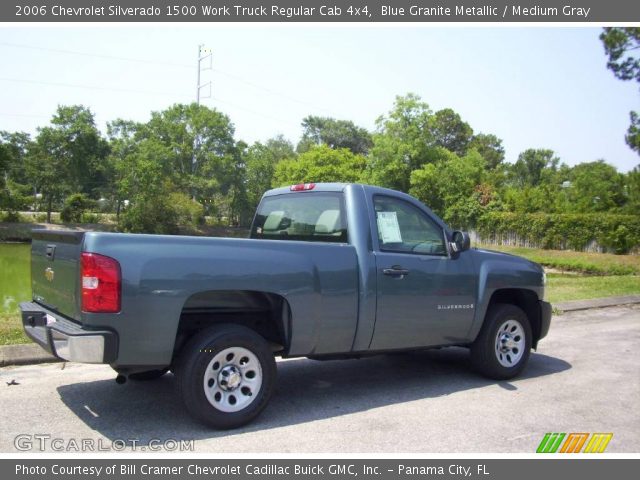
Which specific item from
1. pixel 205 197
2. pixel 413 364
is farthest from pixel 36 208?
pixel 413 364

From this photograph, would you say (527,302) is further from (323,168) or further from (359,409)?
(323,168)

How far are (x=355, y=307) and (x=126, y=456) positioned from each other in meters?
2.22

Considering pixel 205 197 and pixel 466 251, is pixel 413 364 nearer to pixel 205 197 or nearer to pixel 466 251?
pixel 466 251

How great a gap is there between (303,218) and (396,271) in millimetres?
1108

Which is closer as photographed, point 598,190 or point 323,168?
point 598,190

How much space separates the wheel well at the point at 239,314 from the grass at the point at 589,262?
24.5 m

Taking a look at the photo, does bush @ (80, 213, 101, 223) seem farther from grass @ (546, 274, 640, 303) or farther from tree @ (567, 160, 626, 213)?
grass @ (546, 274, 640, 303)

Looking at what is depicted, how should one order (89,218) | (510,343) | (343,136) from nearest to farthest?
(510,343) → (89,218) → (343,136)

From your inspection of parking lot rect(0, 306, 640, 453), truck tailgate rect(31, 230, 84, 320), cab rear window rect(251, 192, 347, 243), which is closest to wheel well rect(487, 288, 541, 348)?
parking lot rect(0, 306, 640, 453)

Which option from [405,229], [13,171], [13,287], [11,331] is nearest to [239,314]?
[405,229]

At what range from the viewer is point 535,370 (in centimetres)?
687

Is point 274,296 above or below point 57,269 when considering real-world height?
below

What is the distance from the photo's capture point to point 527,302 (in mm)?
6863

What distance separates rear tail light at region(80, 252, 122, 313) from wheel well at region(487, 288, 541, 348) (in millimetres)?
4328
